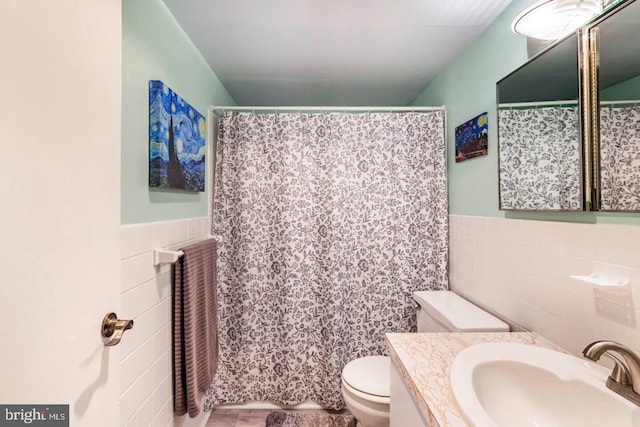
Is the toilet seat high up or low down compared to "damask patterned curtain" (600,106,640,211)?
down

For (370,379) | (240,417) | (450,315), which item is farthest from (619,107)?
(240,417)

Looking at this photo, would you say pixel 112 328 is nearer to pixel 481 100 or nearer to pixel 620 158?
pixel 620 158

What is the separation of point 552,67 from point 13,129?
156 cm

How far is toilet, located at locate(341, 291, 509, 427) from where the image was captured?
1.34 m

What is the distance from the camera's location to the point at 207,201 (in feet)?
6.20

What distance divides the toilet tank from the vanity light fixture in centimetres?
119

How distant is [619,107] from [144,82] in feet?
5.41

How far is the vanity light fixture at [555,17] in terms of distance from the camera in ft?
3.05

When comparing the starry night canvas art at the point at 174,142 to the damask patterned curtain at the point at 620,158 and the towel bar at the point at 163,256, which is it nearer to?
the towel bar at the point at 163,256

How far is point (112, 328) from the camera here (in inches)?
26.9

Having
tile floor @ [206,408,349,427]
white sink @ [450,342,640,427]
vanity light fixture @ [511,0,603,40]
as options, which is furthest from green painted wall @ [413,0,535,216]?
tile floor @ [206,408,349,427]

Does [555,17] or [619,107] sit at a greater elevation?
[555,17]

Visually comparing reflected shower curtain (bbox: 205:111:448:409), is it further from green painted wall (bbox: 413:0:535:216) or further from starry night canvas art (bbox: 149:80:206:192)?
starry night canvas art (bbox: 149:80:206:192)

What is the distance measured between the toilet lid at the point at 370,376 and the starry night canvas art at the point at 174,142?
1320 millimetres
